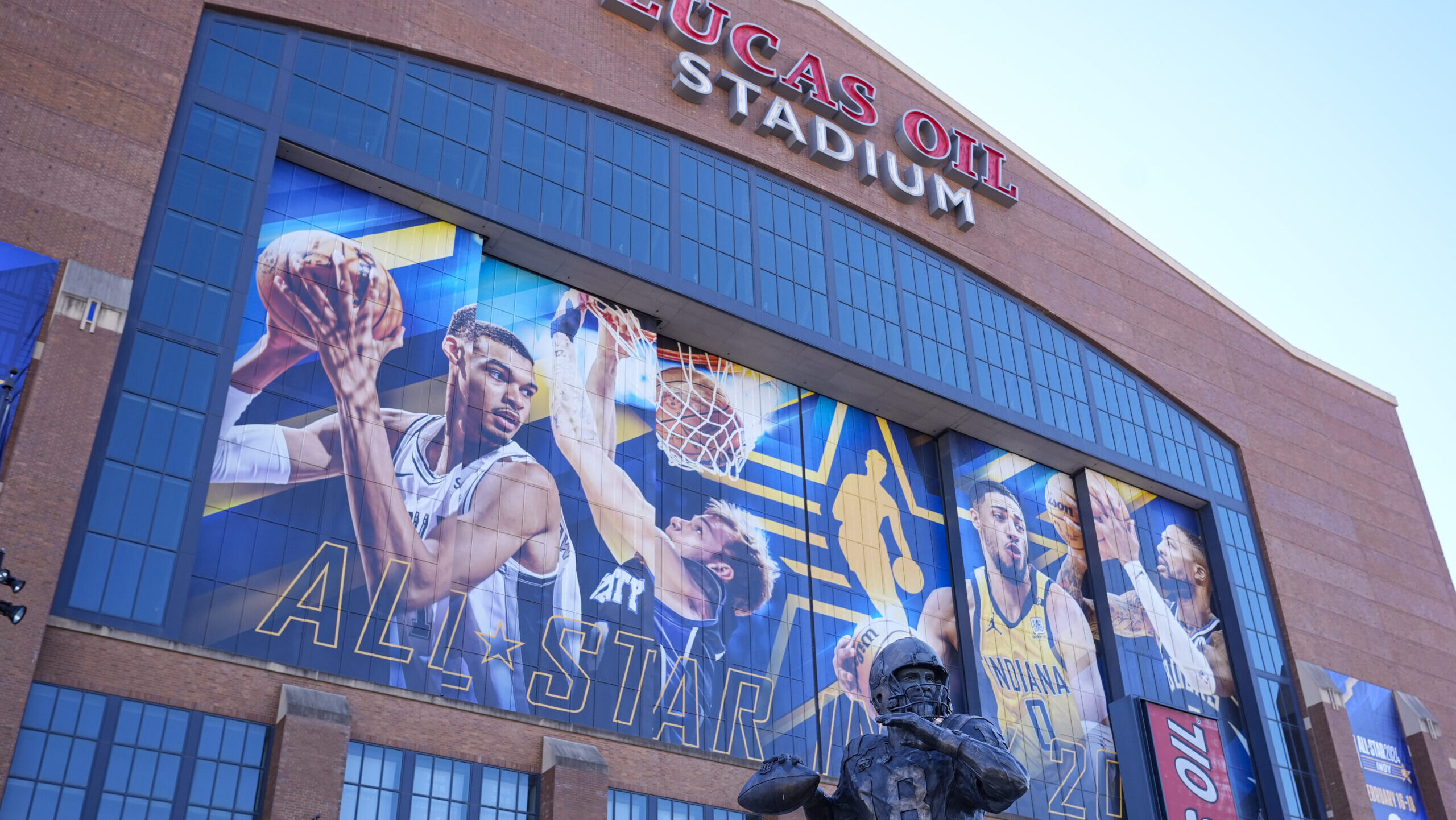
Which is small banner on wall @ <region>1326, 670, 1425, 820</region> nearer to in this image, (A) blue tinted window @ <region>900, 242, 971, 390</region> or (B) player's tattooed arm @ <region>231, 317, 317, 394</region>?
(A) blue tinted window @ <region>900, 242, 971, 390</region>

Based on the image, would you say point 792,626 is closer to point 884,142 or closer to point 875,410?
point 875,410

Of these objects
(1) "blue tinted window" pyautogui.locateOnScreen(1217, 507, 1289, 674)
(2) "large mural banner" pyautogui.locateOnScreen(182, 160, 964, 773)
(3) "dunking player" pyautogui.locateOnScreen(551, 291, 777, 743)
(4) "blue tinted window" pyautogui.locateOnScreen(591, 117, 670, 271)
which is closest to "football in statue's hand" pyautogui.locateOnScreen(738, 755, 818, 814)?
(2) "large mural banner" pyautogui.locateOnScreen(182, 160, 964, 773)

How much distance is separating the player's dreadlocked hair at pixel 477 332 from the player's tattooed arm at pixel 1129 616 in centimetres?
2730

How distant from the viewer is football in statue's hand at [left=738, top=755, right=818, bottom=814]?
11.2 meters

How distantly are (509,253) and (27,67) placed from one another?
15.8 metres

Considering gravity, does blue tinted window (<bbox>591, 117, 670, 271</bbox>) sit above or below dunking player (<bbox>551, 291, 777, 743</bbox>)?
above

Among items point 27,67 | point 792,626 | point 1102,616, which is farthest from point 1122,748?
point 27,67

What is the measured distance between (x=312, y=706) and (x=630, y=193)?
2308 centimetres

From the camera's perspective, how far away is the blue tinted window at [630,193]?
49.6 meters

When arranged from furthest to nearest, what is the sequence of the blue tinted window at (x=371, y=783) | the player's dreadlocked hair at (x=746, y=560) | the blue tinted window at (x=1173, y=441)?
the blue tinted window at (x=1173, y=441), the player's dreadlocked hair at (x=746, y=560), the blue tinted window at (x=371, y=783)

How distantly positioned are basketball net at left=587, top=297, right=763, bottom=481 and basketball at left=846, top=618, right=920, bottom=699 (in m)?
7.43

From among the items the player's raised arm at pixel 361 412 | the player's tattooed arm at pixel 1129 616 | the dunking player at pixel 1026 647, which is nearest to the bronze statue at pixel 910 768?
the player's raised arm at pixel 361 412

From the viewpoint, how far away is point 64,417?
113ft

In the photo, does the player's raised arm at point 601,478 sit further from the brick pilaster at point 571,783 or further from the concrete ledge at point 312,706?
the concrete ledge at point 312,706
